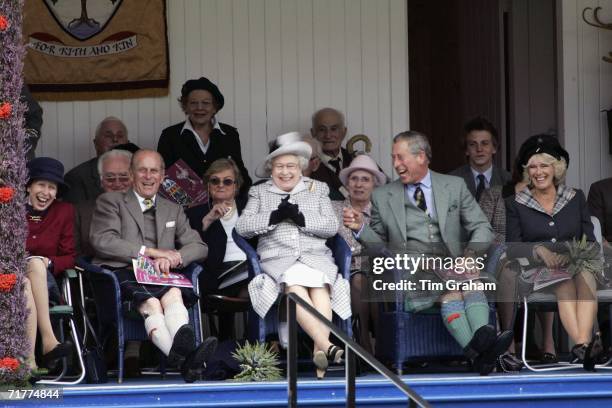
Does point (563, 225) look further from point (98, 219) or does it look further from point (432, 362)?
point (98, 219)

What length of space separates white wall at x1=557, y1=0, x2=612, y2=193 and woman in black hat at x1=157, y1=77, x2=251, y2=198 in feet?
7.89

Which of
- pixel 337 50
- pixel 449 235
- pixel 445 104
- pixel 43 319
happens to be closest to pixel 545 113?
pixel 445 104

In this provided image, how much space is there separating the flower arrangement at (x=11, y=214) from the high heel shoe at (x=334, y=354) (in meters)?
1.54

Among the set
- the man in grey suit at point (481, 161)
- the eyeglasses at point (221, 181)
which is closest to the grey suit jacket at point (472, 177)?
the man in grey suit at point (481, 161)

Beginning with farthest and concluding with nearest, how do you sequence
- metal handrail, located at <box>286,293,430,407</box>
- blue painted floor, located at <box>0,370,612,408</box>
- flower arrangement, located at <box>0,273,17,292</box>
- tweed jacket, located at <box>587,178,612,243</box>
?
tweed jacket, located at <box>587,178,612,243</box>
blue painted floor, located at <box>0,370,612,408</box>
flower arrangement, located at <box>0,273,17,292</box>
metal handrail, located at <box>286,293,430,407</box>

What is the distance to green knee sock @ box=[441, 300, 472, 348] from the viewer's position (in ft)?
24.9

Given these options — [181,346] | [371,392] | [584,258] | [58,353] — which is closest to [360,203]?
[584,258]

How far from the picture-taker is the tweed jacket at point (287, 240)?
7.71 m

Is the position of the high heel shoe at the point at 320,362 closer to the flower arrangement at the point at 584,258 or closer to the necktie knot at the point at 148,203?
the necktie knot at the point at 148,203

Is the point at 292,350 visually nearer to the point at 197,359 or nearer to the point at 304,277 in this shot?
the point at 197,359

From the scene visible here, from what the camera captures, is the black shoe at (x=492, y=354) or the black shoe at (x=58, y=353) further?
the black shoe at (x=492, y=354)

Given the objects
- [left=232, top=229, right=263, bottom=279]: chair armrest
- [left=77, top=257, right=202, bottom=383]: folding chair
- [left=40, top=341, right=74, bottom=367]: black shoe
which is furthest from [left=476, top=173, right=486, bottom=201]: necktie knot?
[left=40, top=341, right=74, bottom=367]: black shoe

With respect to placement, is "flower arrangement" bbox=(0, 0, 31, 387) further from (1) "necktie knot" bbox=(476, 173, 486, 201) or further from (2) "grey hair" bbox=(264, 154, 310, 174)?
(1) "necktie knot" bbox=(476, 173, 486, 201)

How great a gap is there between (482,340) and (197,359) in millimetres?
1488
